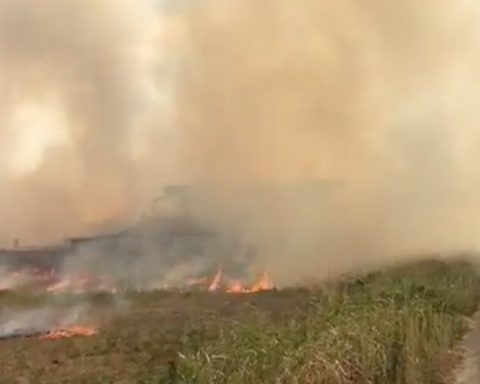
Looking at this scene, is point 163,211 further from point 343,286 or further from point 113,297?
point 343,286

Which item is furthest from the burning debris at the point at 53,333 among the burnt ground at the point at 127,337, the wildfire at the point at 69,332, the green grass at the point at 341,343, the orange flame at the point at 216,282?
the orange flame at the point at 216,282

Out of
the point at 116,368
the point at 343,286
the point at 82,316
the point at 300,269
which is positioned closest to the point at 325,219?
the point at 300,269

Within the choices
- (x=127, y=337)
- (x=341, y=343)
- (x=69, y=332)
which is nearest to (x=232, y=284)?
(x=69, y=332)

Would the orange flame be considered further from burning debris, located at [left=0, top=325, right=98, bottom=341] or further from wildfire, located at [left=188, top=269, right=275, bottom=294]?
burning debris, located at [left=0, top=325, right=98, bottom=341]

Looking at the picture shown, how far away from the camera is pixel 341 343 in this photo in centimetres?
1251

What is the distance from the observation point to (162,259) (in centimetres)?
2709

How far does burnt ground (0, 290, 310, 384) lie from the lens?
1498 centimetres

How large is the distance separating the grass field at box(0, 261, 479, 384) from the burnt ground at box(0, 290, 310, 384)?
0.03 metres

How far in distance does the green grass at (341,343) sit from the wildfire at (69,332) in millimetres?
2190

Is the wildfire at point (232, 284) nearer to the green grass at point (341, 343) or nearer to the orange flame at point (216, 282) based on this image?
the orange flame at point (216, 282)

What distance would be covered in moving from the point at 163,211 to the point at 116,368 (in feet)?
50.2

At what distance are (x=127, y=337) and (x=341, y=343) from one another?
6317 millimetres

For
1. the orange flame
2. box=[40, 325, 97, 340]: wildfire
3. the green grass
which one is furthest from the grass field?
the orange flame

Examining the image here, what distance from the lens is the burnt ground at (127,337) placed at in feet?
49.1
